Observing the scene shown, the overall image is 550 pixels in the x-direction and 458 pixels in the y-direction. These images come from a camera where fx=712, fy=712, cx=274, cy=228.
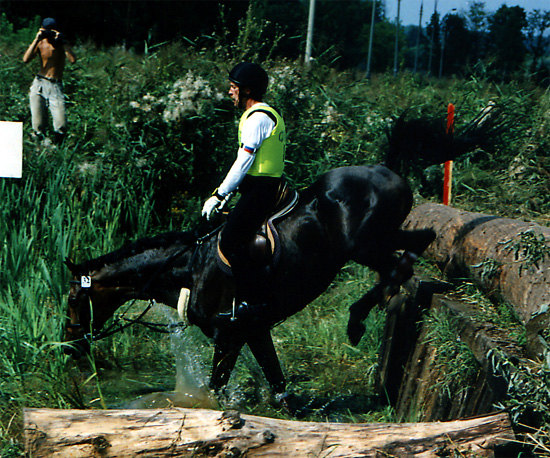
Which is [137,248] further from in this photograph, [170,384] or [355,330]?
[355,330]

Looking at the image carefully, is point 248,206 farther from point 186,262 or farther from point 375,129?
point 375,129

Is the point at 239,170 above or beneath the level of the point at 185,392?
above

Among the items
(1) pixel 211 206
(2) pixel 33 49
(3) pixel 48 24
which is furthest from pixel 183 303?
(3) pixel 48 24

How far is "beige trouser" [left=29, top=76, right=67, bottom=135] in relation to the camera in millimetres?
9484

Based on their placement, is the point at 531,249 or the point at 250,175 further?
the point at 250,175

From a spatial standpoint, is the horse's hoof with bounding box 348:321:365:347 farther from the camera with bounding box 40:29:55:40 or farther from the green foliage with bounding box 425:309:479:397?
the camera with bounding box 40:29:55:40

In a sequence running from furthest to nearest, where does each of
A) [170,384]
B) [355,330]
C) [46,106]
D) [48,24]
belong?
[48,24] < [46,106] < [170,384] < [355,330]

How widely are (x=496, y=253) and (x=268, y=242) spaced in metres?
1.48

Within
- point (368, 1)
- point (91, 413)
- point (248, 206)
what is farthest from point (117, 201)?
point (368, 1)

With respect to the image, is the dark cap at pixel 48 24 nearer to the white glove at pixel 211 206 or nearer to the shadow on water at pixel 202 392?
the shadow on water at pixel 202 392

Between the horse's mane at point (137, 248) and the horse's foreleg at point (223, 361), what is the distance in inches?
30.6

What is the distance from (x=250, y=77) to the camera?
4699 mm

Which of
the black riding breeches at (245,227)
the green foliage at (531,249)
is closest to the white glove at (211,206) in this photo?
the black riding breeches at (245,227)

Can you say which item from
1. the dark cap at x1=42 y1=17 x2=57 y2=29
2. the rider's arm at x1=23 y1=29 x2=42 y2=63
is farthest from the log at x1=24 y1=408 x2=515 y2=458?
the dark cap at x1=42 y1=17 x2=57 y2=29
